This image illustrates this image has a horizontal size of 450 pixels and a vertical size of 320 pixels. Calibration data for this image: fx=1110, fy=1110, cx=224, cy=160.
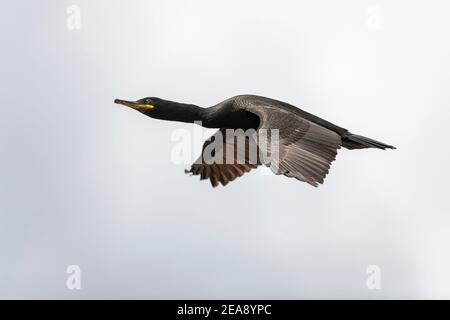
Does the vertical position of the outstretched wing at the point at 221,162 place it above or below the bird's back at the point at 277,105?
below

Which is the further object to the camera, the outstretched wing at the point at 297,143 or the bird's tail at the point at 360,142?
the bird's tail at the point at 360,142

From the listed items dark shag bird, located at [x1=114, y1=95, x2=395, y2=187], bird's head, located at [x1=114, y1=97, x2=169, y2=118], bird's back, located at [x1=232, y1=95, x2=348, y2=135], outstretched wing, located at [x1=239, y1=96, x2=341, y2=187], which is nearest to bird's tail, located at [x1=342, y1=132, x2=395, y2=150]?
dark shag bird, located at [x1=114, y1=95, x2=395, y2=187]

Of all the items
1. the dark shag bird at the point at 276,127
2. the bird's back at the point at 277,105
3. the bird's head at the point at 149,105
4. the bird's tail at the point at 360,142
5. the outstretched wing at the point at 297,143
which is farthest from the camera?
the bird's head at the point at 149,105

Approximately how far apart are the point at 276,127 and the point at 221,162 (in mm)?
4297

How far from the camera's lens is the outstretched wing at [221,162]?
20047mm

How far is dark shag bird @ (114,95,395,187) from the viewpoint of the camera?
50.0ft

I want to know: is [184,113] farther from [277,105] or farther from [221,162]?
[221,162]

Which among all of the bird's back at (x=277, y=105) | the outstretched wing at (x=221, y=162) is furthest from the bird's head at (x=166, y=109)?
the outstretched wing at (x=221, y=162)

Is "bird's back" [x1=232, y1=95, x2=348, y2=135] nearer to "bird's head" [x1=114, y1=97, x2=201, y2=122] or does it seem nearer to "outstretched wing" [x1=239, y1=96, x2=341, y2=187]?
"outstretched wing" [x1=239, y1=96, x2=341, y2=187]

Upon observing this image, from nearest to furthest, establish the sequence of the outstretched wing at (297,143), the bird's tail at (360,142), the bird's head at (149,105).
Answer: the outstretched wing at (297,143) < the bird's tail at (360,142) < the bird's head at (149,105)

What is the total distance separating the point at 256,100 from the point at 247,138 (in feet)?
4.47

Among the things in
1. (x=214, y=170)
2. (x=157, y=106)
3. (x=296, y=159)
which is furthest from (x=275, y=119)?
(x=214, y=170)

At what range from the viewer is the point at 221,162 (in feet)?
66.8

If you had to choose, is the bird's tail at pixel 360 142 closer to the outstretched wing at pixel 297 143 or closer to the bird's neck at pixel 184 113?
the outstretched wing at pixel 297 143
